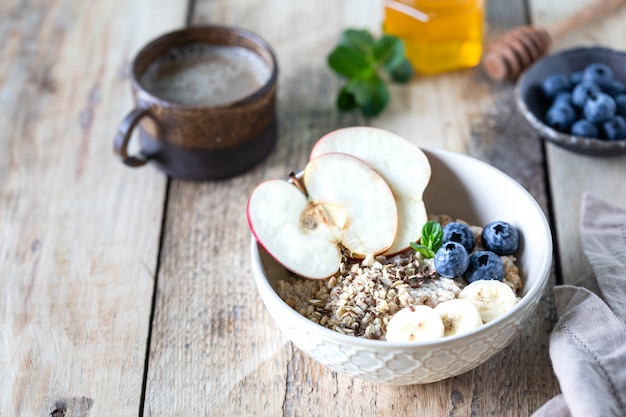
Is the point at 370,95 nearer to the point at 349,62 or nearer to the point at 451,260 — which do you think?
the point at 349,62

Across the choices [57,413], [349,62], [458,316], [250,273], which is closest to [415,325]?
[458,316]

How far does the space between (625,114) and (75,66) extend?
109 centimetres

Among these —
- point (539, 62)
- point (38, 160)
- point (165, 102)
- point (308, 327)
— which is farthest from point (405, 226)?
point (38, 160)

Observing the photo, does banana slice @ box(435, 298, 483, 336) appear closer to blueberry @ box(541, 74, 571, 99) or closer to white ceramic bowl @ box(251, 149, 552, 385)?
white ceramic bowl @ box(251, 149, 552, 385)

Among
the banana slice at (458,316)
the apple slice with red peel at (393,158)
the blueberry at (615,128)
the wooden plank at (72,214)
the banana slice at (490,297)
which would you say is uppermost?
the apple slice with red peel at (393,158)

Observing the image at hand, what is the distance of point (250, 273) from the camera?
1165 millimetres

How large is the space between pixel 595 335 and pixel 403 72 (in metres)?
0.72

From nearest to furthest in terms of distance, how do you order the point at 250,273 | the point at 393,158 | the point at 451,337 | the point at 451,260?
1. the point at 451,337
2. the point at 451,260
3. the point at 393,158
4. the point at 250,273

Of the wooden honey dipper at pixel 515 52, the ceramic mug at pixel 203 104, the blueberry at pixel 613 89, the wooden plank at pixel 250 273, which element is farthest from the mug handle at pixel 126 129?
the blueberry at pixel 613 89

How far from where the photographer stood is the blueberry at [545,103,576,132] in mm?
1313

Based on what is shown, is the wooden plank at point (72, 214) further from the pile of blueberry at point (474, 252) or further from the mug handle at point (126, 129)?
the pile of blueberry at point (474, 252)

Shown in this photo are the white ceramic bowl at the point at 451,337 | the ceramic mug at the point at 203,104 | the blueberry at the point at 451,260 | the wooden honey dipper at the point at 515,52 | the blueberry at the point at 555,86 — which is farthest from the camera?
the wooden honey dipper at the point at 515,52

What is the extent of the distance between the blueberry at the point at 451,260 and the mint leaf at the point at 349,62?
0.58 meters

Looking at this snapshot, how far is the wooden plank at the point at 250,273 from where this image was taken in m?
0.97
